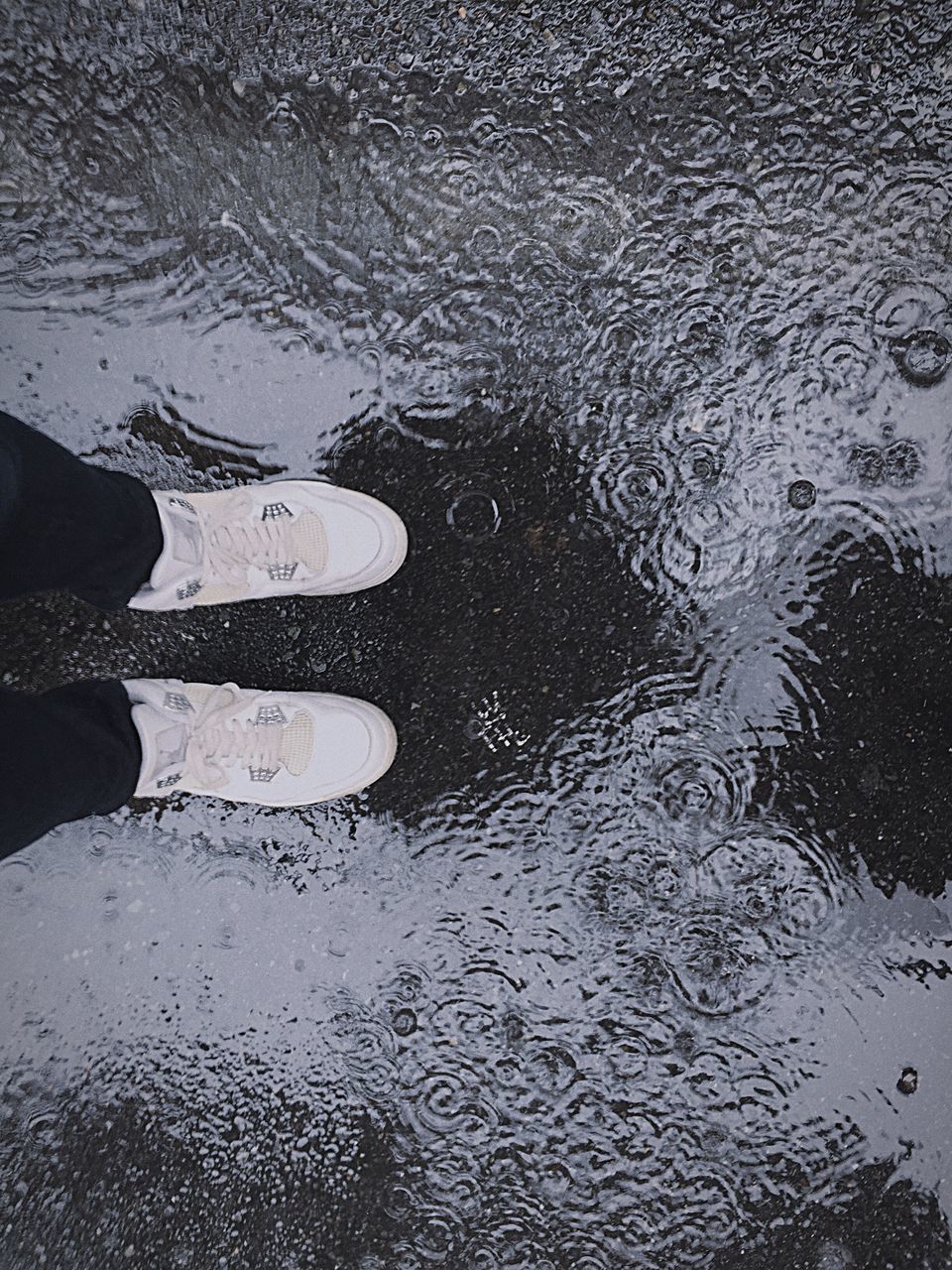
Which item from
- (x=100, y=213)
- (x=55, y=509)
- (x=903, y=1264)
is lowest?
(x=903, y=1264)

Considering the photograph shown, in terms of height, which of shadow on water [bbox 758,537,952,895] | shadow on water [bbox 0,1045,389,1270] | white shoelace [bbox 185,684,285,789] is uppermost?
shadow on water [bbox 758,537,952,895]

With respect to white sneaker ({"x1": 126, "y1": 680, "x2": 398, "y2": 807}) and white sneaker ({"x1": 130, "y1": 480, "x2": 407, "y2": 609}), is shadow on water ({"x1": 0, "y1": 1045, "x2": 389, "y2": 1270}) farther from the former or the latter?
white sneaker ({"x1": 130, "y1": 480, "x2": 407, "y2": 609})

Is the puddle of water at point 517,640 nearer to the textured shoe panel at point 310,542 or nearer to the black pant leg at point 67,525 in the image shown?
the textured shoe panel at point 310,542

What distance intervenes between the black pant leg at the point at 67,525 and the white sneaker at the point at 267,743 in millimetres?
257

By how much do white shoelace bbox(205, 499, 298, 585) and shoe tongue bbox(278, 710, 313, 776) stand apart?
313 mm

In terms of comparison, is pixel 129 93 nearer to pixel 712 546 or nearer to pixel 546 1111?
pixel 712 546

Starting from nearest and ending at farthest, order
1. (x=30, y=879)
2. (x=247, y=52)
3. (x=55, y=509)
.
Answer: (x=55, y=509) → (x=247, y=52) → (x=30, y=879)

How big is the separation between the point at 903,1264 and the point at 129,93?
285 centimetres

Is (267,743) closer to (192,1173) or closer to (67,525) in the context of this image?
(67,525)

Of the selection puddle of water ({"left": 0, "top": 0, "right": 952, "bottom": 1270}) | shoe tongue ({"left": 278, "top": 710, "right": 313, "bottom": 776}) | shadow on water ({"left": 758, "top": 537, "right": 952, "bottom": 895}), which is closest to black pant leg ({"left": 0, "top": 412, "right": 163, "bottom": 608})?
puddle of water ({"left": 0, "top": 0, "right": 952, "bottom": 1270})

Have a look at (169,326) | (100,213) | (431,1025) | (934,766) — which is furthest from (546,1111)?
(100,213)

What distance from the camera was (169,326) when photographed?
5.43 feet

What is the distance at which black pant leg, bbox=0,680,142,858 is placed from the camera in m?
1.22

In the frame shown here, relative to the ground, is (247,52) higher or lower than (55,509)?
higher
